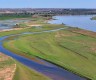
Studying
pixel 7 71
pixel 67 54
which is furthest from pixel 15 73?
pixel 67 54

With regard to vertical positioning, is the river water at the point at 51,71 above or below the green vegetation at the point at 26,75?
below

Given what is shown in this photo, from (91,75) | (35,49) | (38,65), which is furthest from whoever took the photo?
(35,49)

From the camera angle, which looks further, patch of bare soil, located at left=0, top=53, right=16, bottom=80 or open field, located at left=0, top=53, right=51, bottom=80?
open field, located at left=0, top=53, right=51, bottom=80

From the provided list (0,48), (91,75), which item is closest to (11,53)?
(0,48)

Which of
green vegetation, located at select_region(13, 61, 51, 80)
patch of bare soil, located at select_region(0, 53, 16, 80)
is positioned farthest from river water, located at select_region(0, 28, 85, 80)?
patch of bare soil, located at select_region(0, 53, 16, 80)

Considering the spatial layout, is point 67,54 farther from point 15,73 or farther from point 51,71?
point 15,73

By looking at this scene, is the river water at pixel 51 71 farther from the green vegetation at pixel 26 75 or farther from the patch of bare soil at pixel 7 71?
the patch of bare soil at pixel 7 71

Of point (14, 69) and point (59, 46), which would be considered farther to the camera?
point (59, 46)

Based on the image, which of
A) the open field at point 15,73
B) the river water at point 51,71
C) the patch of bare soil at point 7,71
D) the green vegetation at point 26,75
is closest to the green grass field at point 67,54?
the river water at point 51,71

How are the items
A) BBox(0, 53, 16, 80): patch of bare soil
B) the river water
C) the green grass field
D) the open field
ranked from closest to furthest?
BBox(0, 53, 16, 80): patch of bare soil, the open field, the river water, the green grass field

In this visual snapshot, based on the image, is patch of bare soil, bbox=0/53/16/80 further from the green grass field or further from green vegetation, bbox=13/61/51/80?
the green grass field

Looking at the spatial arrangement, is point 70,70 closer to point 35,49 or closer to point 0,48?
point 35,49
